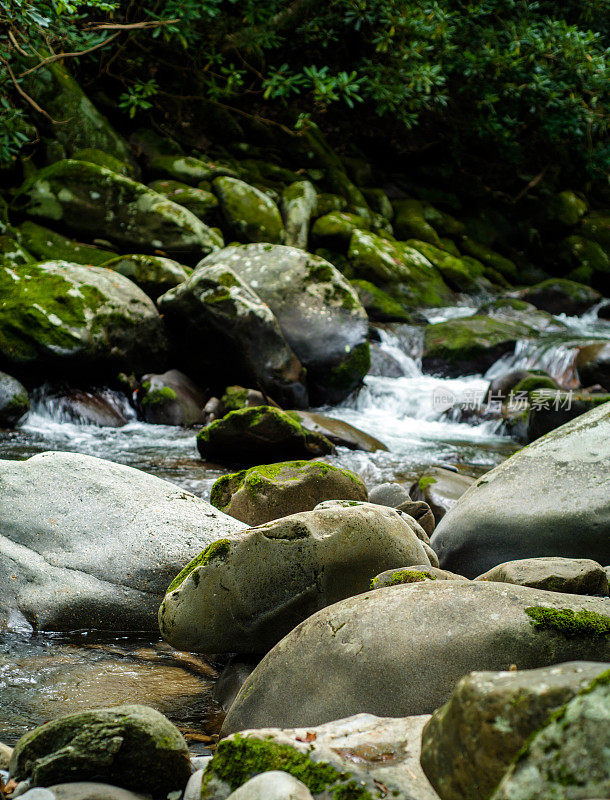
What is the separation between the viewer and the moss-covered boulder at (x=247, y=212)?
43.9 ft

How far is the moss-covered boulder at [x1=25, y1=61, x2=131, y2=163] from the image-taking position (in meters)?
12.6

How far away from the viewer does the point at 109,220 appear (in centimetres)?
1124

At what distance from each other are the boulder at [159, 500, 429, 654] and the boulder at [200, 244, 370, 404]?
649 centimetres

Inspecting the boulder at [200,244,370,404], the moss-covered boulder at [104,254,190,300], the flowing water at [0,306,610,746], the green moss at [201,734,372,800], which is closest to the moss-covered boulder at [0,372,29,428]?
the flowing water at [0,306,610,746]

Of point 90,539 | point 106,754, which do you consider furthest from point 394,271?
point 106,754

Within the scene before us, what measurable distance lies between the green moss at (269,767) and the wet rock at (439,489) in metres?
3.59

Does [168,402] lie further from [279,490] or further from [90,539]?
[90,539]

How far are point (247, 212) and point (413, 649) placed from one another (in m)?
12.2

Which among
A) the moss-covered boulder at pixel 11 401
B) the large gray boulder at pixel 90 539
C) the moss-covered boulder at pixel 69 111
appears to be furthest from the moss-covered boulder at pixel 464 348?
the large gray boulder at pixel 90 539

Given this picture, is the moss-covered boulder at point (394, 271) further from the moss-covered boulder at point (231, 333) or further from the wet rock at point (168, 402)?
the wet rock at point (168, 402)

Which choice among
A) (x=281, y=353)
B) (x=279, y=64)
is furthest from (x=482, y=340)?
(x=279, y=64)

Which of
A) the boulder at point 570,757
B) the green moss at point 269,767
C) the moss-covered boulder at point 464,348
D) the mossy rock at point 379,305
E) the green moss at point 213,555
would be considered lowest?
the moss-covered boulder at point 464,348

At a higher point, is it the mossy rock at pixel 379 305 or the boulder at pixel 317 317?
the boulder at pixel 317 317

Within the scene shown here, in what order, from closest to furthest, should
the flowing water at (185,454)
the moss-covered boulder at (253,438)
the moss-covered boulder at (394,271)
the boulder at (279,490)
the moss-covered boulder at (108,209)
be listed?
the flowing water at (185,454) → the boulder at (279,490) → the moss-covered boulder at (253,438) → the moss-covered boulder at (108,209) → the moss-covered boulder at (394,271)
